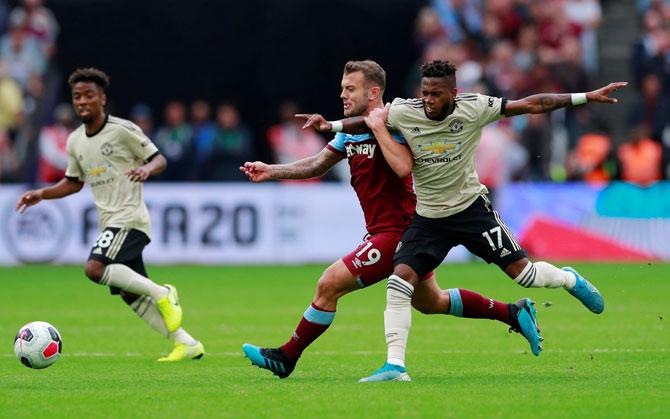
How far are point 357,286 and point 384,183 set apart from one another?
0.75 meters

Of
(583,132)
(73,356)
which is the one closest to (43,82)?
(583,132)

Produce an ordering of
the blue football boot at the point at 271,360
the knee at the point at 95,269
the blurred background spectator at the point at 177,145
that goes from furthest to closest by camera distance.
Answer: the blurred background spectator at the point at 177,145 → the knee at the point at 95,269 → the blue football boot at the point at 271,360

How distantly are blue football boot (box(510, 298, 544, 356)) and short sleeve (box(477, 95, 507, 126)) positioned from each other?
4.64 feet

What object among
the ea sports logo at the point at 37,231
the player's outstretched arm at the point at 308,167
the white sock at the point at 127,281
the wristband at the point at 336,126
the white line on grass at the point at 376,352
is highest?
the wristband at the point at 336,126

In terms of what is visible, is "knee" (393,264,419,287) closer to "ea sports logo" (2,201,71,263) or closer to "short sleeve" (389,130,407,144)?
"short sleeve" (389,130,407,144)

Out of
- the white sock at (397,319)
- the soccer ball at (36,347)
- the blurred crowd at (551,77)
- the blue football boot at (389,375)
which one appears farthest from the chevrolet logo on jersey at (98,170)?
the blurred crowd at (551,77)

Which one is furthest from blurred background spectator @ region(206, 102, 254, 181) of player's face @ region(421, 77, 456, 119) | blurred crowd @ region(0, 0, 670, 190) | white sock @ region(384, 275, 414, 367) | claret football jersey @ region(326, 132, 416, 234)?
white sock @ region(384, 275, 414, 367)

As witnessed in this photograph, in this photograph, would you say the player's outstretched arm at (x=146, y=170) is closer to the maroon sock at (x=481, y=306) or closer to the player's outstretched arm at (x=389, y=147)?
the player's outstretched arm at (x=389, y=147)

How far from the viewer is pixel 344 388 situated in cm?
890

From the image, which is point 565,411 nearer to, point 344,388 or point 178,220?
point 344,388

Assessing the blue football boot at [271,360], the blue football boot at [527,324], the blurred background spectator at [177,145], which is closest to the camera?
the blue football boot at [271,360]

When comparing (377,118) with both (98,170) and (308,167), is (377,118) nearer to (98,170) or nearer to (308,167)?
(308,167)

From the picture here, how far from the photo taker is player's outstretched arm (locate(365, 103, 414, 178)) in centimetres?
933

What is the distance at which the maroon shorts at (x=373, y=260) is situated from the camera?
948 cm
